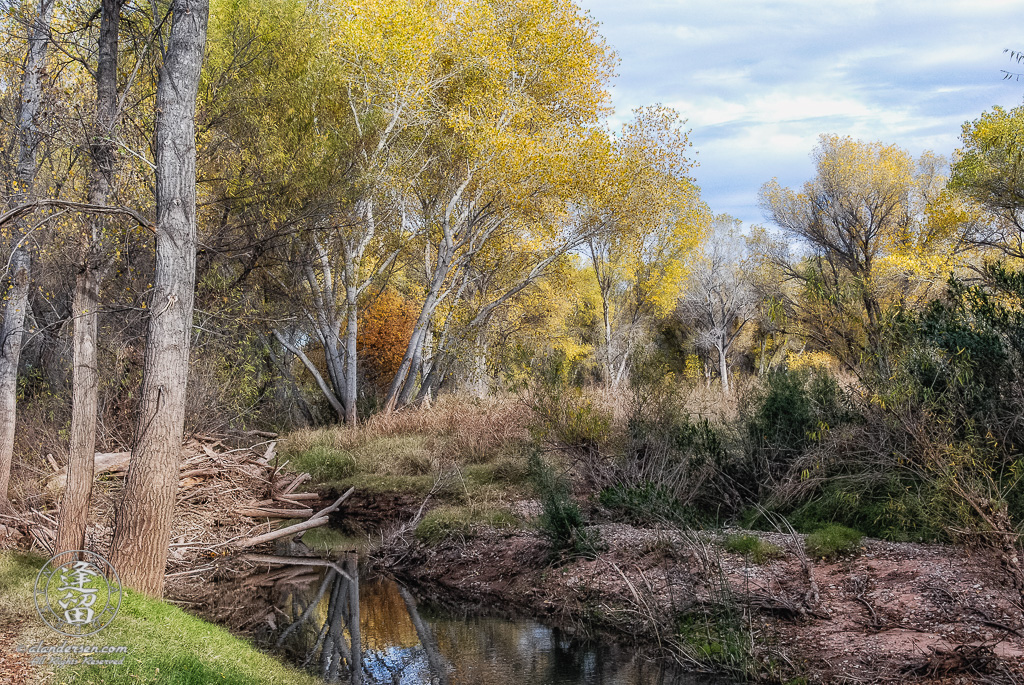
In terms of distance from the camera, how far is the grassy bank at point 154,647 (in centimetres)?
546

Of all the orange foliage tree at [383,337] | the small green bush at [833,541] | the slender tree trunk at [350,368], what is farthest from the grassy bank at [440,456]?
the orange foliage tree at [383,337]

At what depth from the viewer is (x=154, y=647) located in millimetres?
5938

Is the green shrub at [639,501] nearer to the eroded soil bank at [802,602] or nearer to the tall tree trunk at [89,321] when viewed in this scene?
the eroded soil bank at [802,602]

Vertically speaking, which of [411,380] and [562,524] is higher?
[411,380]

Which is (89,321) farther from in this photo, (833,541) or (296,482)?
(833,541)

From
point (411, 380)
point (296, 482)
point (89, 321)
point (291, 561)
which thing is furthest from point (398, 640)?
point (411, 380)

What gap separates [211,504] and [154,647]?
6.59 metres

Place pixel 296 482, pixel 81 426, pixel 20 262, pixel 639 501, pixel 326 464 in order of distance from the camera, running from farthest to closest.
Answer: pixel 326 464, pixel 296 482, pixel 639 501, pixel 20 262, pixel 81 426

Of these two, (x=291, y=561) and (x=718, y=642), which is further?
(x=291, y=561)

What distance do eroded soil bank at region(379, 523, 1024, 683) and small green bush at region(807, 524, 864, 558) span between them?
13 cm

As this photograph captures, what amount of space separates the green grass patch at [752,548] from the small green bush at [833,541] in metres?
0.38

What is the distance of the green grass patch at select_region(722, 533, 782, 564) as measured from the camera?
866cm

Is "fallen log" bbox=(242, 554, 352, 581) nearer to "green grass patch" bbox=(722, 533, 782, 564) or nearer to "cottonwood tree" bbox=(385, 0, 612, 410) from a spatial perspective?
"green grass patch" bbox=(722, 533, 782, 564)

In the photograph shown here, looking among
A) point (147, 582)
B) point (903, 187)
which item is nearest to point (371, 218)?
point (147, 582)
